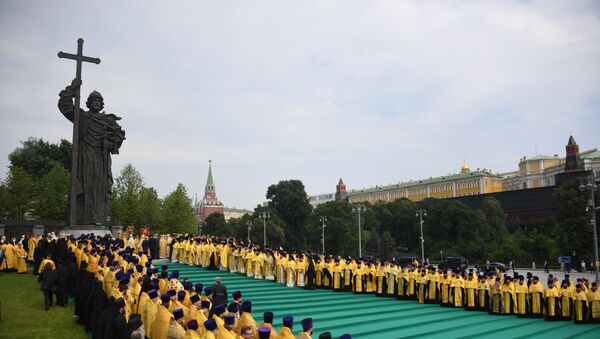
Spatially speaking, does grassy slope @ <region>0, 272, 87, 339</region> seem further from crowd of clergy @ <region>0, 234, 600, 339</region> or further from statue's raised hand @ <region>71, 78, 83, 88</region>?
statue's raised hand @ <region>71, 78, 83, 88</region>

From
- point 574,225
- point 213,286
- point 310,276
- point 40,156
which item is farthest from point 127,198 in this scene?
point 574,225

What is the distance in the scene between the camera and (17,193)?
38125 millimetres

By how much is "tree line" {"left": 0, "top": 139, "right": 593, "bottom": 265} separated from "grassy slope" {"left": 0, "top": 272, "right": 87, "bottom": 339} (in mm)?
25780

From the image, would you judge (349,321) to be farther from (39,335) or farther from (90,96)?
(90,96)

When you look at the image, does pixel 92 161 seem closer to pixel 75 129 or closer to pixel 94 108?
pixel 75 129

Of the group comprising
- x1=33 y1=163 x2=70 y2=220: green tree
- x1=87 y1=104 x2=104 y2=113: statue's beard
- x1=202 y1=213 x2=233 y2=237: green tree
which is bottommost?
x1=202 y1=213 x2=233 y2=237: green tree

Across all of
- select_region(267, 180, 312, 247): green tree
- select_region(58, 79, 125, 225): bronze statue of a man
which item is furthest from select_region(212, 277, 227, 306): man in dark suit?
select_region(267, 180, 312, 247): green tree

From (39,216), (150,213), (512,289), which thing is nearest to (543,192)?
(150,213)

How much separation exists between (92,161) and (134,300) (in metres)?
12.3

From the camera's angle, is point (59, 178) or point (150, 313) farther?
point (59, 178)

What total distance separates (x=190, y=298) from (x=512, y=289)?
11175 mm

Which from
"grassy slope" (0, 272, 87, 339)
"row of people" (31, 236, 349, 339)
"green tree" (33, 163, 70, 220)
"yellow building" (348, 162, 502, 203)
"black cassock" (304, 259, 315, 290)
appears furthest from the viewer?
"yellow building" (348, 162, 502, 203)

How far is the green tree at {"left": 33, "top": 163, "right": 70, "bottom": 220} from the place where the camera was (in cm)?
3822

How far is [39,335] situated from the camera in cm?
1002
